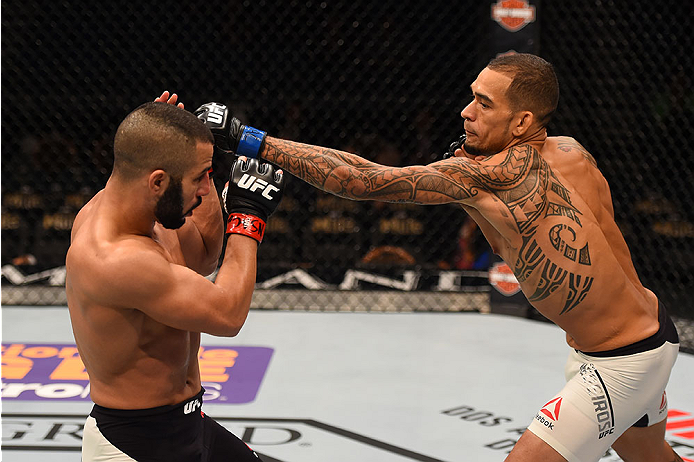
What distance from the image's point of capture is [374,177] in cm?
190

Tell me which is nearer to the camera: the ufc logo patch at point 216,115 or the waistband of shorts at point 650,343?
the ufc logo patch at point 216,115

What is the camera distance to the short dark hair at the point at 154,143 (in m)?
1.50

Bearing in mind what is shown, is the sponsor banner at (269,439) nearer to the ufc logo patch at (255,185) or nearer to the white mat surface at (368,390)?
the white mat surface at (368,390)

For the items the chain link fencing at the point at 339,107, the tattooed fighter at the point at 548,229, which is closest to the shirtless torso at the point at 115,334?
the tattooed fighter at the point at 548,229

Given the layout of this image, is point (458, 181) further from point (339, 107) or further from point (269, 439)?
point (339, 107)

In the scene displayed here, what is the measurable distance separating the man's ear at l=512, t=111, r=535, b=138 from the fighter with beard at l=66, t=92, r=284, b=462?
0.70 m

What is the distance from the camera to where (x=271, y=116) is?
5.79 metres

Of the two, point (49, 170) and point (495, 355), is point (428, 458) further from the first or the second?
point (49, 170)

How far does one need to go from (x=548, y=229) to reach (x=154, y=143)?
3.30 feet

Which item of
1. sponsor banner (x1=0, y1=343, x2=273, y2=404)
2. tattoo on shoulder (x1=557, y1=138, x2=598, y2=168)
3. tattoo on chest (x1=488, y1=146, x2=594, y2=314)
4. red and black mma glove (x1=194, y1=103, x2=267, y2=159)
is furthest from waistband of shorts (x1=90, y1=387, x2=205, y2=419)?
sponsor banner (x1=0, y1=343, x2=273, y2=404)

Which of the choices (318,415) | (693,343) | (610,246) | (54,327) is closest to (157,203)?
(610,246)

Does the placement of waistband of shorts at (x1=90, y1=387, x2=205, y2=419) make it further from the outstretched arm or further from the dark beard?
the outstretched arm

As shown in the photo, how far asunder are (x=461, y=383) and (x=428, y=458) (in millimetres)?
886

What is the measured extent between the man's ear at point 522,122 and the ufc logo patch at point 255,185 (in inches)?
26.8
